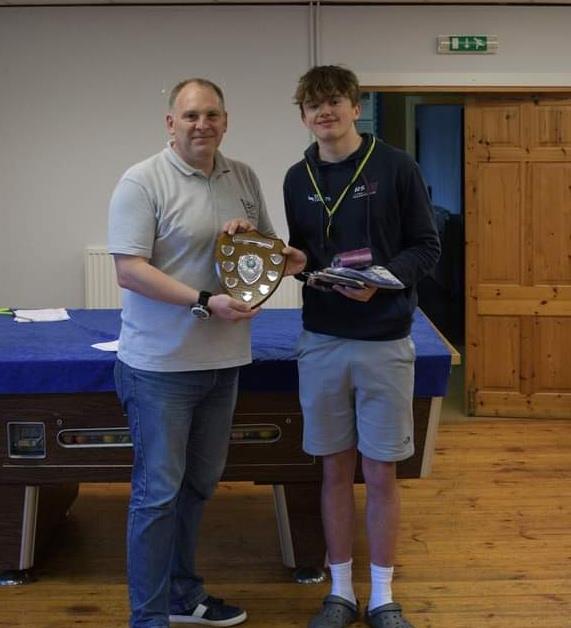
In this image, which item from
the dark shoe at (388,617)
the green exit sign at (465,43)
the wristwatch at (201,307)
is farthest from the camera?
the green exit sign at (465,43)

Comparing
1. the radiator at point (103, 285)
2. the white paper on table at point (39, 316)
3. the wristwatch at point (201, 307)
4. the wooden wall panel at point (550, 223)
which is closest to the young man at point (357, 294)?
the wristwatch at point (201, 307)

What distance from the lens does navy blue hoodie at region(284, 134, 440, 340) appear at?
91.4 inches

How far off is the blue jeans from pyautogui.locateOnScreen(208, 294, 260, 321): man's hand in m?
0.18

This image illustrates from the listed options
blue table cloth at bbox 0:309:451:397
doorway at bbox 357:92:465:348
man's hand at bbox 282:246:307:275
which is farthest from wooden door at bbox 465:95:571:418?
man's hand at bbox 282:246:307:275

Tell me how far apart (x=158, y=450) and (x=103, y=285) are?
305 centimetres

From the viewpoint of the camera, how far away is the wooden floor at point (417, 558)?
266 centimetres

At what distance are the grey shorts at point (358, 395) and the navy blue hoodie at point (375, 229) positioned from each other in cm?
4

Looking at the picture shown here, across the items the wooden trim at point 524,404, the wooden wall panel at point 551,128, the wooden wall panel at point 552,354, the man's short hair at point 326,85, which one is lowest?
the wooden trim at point 524,404

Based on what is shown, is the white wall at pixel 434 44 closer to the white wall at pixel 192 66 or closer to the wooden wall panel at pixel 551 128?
the white wall at pixel 192 66

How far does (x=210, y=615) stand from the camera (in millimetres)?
2584

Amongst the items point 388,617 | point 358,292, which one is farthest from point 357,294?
point 388,617

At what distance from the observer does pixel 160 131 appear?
5.13 metres

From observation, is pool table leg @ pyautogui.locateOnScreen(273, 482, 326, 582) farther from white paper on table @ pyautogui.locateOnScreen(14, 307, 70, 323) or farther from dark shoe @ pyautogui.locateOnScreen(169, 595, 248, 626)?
white paper on table @ pyautogui.locateOnScreen(14, 307, 70, 323)

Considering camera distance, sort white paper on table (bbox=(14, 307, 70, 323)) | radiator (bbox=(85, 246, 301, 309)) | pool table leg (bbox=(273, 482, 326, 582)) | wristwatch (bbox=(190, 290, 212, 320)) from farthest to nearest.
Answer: radiator (bbox=(85, 246, 301, 309)), white paper on table (bbox=(14, 307, 70, 323)), pool table leg (bbox=(273, 482, 326, 582)), wristwatch (bbox=(190, 290, 212, 320))
